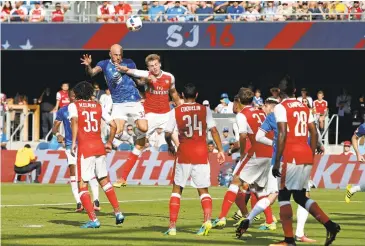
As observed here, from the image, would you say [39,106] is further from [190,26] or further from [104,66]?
[104,66]

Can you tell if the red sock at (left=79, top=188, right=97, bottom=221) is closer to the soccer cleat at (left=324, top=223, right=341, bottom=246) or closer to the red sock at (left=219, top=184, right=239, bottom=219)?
the red sock at (left=219, top=184, right=239, bottom=219)

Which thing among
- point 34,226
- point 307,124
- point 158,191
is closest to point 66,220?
point 34,226

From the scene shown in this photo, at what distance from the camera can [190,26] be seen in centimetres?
3897

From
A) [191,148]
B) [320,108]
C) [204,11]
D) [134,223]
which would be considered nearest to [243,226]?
[191,148]

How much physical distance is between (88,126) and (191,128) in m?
1.91

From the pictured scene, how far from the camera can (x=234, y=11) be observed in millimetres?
39062

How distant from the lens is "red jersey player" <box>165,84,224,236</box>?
15672 millimetres

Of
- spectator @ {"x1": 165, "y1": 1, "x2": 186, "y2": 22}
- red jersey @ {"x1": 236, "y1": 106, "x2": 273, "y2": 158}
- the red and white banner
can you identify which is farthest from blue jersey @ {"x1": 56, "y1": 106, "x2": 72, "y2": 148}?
spectator @ {"x1": 165, "y1": 1, "x2": 186, "y2": 22}

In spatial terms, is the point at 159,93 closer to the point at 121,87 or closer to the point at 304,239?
the point at 121,87

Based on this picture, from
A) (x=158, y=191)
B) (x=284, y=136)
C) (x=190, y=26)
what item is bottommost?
(x=158, y=191)

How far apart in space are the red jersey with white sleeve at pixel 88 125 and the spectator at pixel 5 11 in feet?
79.0

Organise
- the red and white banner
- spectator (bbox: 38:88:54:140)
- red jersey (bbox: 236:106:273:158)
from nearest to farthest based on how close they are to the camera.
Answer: red jersey (bbox: 236:106:273:158) < the red and white banner < spectator (bbox: 38:88:54:140)

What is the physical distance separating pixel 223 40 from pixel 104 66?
63.3ft

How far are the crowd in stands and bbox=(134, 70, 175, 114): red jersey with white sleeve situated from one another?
18.2 meters
